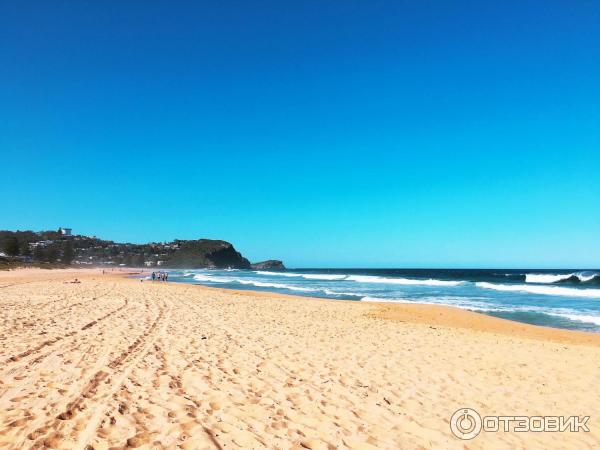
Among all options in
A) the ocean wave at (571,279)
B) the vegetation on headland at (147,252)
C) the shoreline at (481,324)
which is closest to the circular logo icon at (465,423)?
the shoreline at (481,324)

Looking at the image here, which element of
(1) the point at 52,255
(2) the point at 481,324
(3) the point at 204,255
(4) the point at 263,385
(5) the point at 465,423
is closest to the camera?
(5) the point at 465,423

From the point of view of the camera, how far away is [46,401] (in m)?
4.96

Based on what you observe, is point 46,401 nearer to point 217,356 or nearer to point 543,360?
point 217,356

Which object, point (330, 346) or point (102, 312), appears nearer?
point (330, 346)

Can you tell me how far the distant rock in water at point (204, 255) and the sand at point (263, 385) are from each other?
486 feet

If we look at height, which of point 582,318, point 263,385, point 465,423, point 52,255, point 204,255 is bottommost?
point 582,318

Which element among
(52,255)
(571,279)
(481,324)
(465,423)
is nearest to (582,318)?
(481,324)

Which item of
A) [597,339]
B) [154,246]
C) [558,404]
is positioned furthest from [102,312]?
[154,246]

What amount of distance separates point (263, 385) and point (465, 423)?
3.11 meters

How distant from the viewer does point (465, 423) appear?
216 inches

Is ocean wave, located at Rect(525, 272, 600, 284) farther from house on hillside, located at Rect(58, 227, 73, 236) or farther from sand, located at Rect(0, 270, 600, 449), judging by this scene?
house on hillside, located at Rect(58, 227, 73, 236)

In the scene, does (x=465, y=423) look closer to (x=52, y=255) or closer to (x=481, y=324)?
(x=481, y=324)

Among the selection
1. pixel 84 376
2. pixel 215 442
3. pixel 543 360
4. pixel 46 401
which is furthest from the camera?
pixel 543 360

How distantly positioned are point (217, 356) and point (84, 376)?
105 inches
